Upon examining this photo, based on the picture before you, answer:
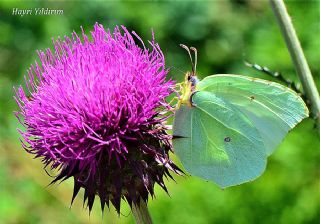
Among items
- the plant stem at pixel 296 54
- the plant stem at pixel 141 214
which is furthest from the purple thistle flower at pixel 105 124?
the plant stem at pixel 296 54

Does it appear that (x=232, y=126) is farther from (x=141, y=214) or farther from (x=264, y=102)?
(x=141, y=214)

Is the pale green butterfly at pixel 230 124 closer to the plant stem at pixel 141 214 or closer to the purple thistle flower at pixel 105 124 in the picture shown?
the purple thistle flower at pixel 105 124

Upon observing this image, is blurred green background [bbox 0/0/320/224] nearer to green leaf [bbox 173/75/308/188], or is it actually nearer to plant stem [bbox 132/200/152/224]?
green leaf [bbox 173/75/308/188]

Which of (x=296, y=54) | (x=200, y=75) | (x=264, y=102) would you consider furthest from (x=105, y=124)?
(x=200, y=75)

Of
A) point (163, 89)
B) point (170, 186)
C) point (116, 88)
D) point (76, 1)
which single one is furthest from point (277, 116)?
point (76, 1)

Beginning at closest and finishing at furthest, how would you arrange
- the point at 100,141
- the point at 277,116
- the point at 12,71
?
the point at 100,141, the point at 277,116, the point at 12,71

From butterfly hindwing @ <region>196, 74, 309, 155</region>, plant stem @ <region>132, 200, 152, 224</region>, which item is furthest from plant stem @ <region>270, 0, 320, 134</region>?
plant stem @ <region>132, 200, 152, 224</region>

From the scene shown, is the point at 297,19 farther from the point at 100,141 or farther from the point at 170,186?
the point at 100,141
